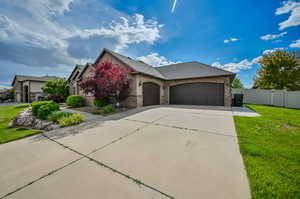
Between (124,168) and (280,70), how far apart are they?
2253cm

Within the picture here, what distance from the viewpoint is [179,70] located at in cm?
1425

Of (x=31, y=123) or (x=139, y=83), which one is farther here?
(x=139, y=83)

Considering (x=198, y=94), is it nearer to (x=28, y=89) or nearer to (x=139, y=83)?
(x=139, y=83)

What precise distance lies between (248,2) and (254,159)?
933cm

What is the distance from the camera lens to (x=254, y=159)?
2268 mm

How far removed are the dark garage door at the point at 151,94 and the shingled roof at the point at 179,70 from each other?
1.10 m

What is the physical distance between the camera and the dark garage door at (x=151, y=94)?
10931 millimetres

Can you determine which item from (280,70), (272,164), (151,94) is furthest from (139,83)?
(280,70)

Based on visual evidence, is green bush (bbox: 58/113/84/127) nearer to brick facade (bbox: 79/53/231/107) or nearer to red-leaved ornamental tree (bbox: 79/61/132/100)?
red-leaved ornamental tree (bbox: 79/61/132/100)

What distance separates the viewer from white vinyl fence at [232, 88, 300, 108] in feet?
34.5

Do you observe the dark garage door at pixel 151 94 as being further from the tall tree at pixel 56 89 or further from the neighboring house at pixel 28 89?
the neighboring house at pixel 28 89

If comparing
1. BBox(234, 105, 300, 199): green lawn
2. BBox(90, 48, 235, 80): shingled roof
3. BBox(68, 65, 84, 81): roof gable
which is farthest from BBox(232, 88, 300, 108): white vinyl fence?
BBox(68, 65, 84, 81): roof gable

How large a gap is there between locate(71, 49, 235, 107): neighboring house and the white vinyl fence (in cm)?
493

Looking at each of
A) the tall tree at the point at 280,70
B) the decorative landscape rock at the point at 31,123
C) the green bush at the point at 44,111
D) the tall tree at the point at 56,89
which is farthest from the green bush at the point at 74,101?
the tall tree at the point at 280,70
